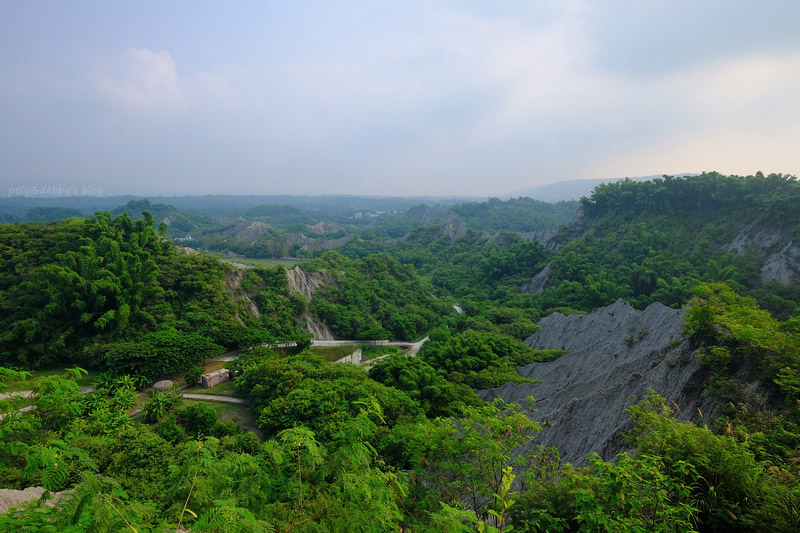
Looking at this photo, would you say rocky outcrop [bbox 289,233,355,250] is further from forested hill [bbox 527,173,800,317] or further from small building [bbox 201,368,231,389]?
small building [bbox 201,368,231,389]

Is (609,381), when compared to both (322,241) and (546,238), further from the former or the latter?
(322,241)

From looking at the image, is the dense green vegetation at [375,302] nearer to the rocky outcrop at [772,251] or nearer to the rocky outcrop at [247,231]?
the rocky outcrop at [772,251]

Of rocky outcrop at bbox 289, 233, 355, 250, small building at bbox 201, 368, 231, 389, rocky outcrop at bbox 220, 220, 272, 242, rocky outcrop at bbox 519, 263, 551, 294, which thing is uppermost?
rocky outcrop at bbox 220, 220, 272, 242

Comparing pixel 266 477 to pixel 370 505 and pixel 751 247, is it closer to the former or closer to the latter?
pixel 370 505

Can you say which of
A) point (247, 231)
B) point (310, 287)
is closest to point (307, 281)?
point (310, 287)

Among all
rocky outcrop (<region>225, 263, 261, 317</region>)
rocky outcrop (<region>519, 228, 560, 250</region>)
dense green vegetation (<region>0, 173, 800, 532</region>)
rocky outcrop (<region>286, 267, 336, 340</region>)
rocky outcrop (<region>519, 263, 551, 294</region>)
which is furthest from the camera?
rocky outcrop (<region>519, 228, 560, 250</region>)

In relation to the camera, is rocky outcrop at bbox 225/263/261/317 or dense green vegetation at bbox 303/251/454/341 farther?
dense green vegetation at bbox 303/251/454/341

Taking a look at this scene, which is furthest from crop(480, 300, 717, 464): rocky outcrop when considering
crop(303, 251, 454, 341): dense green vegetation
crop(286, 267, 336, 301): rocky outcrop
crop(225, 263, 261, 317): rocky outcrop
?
crop(286, 267, 336, 301): rocky outcrop

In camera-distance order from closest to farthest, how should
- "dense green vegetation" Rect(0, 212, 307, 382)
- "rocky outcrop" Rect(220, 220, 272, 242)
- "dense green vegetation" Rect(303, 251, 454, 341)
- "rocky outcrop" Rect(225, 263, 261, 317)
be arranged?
"dense green vegetation" Rect(0, 212, 307, 382) → "rocky outcrop" Rect(225, 263, 261, 317) → "dense green vegetation" Rect(303, 251, 454, 341) → "rocky outcrop" Rect(220, 220, 272, 242)
